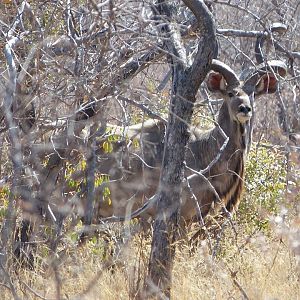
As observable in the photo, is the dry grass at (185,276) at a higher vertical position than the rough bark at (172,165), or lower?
lower

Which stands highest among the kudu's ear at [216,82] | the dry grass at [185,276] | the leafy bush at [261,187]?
the kudu's ear at [216,82]

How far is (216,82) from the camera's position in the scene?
923cm

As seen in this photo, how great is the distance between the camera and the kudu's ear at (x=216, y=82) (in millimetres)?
9156

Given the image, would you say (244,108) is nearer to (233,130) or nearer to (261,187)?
(233,130)

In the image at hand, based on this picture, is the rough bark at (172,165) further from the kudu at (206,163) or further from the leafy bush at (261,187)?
the leafy bush at (261,187)

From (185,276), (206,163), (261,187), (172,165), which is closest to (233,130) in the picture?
(206,163)

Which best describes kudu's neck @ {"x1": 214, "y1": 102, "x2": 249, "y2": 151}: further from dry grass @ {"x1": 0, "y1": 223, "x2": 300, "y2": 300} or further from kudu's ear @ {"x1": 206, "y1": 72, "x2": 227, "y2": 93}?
dry grass @ {"x1": 0, "y1": 223, "x2": 300, "y2": 300}

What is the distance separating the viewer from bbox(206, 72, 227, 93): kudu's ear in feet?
30.0

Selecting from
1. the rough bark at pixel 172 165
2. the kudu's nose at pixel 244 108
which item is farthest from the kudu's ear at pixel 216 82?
the rough bark at pixel 172 165

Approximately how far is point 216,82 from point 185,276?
10.1ft

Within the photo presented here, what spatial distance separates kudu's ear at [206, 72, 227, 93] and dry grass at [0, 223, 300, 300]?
2245 millimetres

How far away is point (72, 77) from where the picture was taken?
19.1ft

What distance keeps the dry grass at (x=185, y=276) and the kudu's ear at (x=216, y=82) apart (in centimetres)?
224

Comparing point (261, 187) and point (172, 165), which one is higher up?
point (172, 165)
